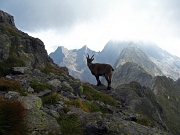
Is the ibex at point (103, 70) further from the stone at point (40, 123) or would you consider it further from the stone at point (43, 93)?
the stone at point (40, 123)

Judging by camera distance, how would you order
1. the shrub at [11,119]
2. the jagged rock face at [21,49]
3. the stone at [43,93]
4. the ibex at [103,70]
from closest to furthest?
the shrub at [11,119]
the stone at [43,93]
the jagged rock face at [21,49]
the ibex at [103,70]

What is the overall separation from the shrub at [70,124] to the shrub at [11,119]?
75.1 inches

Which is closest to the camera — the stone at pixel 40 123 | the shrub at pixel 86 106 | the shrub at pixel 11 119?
the shrub at pixel 11 119

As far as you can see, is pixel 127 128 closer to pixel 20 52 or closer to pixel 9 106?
pixel 9 106

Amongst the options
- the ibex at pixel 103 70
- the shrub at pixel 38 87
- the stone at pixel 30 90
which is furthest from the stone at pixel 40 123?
the ibex at pixel 103 70

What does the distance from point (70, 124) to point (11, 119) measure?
2846mm

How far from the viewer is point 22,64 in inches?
821

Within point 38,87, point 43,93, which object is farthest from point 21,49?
point 43,93

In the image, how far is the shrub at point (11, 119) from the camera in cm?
702

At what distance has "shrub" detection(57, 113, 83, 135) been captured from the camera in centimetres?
884

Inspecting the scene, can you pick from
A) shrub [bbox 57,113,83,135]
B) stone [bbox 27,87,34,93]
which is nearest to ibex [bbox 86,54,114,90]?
stone [bbox 27,87,34,93]

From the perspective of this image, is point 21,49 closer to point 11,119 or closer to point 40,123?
point 40,123

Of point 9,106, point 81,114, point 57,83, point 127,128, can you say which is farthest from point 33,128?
point 57,83

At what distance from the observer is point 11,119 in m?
7.24
